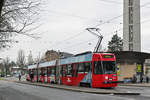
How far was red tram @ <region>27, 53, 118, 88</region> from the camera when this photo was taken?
2097 centimetres

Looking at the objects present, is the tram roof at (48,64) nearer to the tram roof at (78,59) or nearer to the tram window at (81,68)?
the tram roof at (78,59)

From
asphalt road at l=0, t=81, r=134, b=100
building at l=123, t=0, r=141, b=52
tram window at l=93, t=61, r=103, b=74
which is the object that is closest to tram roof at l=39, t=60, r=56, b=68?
tram window at l=93, t=61, r=103, b=74

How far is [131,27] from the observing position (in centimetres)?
8350

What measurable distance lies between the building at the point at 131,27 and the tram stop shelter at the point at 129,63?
39013 mm

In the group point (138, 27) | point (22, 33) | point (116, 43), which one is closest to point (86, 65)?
point (22, 33)

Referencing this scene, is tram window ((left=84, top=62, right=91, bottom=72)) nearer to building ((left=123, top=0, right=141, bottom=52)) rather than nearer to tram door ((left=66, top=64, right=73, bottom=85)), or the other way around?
tram door ((left=66, top=64, right=73, bottom=85))

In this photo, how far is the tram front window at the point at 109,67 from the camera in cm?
2106

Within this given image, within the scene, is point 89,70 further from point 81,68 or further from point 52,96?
point 52,96

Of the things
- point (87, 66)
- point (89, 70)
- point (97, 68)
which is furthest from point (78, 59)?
point (97, 68)

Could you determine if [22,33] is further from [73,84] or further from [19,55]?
[19,55]

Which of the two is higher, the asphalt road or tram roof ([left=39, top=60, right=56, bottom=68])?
tram roof ([left=39, top=60, right=56, bottom=68])

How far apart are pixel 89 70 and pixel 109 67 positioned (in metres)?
1.71

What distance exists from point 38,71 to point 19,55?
61615 millimetres

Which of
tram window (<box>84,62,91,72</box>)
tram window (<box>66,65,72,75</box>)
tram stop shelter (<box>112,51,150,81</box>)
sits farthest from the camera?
tram stop shelter (<box>112,51,150,81</box>)
